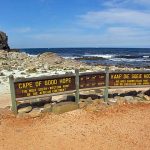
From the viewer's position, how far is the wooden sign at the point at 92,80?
38.8 ft

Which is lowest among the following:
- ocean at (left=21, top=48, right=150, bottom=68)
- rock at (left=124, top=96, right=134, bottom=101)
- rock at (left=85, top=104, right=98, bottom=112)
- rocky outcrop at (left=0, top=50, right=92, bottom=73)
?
ocean at (left=21, top=48, right=150, bottom=68)

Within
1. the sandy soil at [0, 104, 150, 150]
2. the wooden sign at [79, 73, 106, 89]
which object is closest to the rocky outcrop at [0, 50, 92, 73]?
the wooden sign at [79, 73, 106, 89]

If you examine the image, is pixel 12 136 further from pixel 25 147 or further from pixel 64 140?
pixel 64 140

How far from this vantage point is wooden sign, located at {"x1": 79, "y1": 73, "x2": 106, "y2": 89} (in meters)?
11.8

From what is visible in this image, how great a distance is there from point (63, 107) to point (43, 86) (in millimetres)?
1008

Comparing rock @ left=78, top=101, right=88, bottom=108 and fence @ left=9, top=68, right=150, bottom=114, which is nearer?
fence @ left=9, top=68, right=150, bottom=114

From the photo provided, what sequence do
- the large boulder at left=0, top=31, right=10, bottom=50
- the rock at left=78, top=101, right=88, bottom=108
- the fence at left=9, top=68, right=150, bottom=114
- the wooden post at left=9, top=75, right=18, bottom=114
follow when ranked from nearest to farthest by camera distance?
the wooden post at left=9, top=75, right=18, bottom=114
the fence at left=9, top=68, right=150, bottom=114
the rock at left=78, top=101, right=88, bottom=108
the large boulder at left=0, top=31, right=10, bottom=50

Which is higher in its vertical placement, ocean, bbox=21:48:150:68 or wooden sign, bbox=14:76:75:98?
wooden sign, bbox=14:76:75:98

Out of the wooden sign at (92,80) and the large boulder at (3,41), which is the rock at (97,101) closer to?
the wooden sign at (92,80)

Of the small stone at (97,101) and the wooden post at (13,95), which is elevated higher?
the wooden post at (13,95)

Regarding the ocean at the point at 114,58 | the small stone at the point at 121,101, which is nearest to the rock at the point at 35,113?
the small stone at the point at 121,101

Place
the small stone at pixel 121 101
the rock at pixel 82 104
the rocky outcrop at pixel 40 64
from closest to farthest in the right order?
the rock at pixel 82 104
the small stone at pixel 121 101
the rocky outcrop at pixel 40 64

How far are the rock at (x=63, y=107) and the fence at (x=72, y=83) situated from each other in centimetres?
52

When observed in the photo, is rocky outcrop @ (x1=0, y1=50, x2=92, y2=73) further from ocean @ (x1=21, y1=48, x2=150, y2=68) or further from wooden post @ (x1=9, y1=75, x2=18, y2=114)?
wooden post @ (x1=9, y1=75, x2=18, y2=114)
